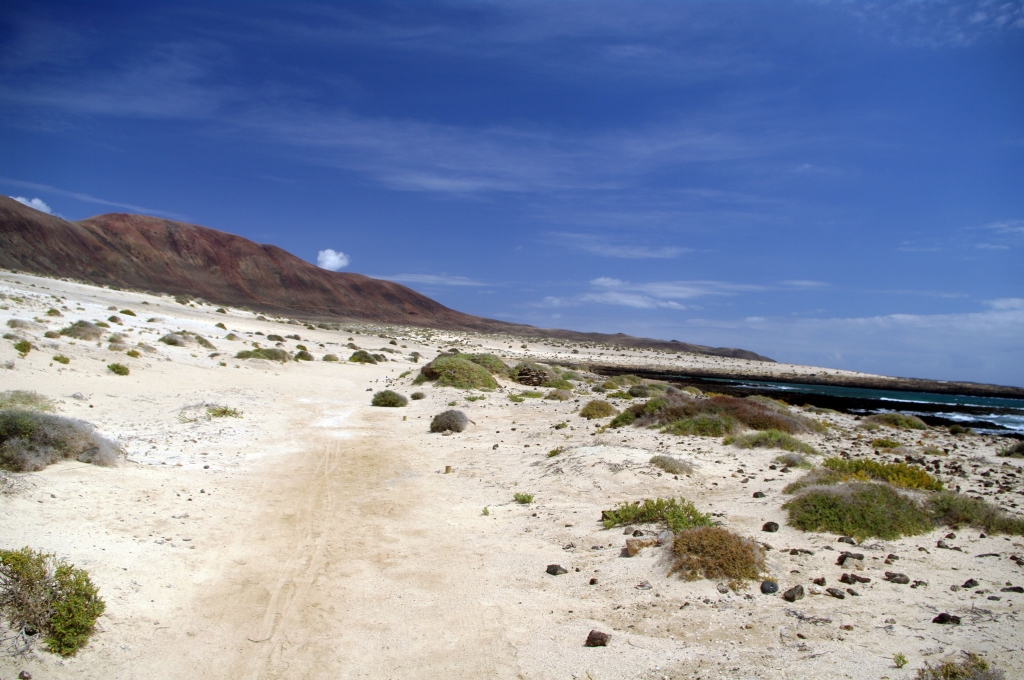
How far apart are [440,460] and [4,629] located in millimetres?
9125

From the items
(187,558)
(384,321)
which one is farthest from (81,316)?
(384,321)

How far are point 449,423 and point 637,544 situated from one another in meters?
10.1

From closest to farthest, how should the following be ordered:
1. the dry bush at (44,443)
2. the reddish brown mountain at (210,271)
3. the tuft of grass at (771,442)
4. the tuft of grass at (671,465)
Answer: the dry bush at (44,443)
the tuft of grass at (671,465)
the tuft of grass at (771,442)
the reddish brown mountain at (210,271)

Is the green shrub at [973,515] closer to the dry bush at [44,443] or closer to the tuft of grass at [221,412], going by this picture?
the dry bush at [44,443]

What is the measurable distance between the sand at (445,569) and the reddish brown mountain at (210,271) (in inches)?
2953

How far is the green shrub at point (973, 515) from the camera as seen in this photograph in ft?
23.4

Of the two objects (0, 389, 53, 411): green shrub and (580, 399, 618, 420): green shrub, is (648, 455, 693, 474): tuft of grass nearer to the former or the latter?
(580, 399, 618, 420): green shrub

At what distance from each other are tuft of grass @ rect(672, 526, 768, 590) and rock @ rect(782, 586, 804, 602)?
0.45m

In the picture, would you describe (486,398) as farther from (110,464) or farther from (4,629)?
(4,629)

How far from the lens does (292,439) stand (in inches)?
591

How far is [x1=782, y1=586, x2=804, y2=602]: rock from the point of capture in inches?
227

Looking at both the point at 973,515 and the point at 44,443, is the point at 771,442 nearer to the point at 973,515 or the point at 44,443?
the point at 973,515

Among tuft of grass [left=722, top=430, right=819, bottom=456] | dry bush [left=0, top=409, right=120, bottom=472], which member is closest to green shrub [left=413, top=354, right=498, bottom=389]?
tuft of grass [left=722, top=430, right=819, bottom=456]

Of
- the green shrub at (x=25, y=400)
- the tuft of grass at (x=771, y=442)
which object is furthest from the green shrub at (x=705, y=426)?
the green shrub at (x=25, y=400)
